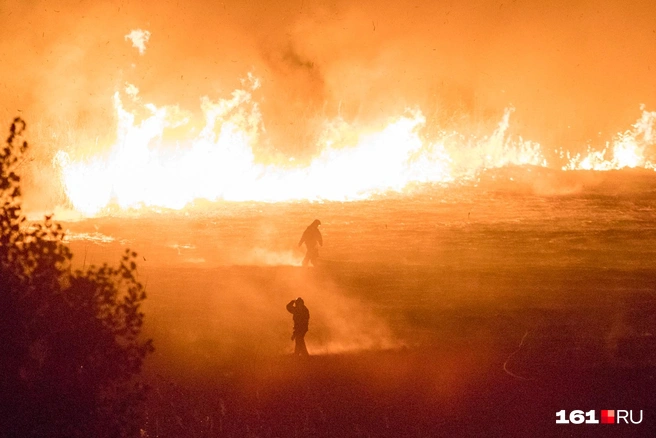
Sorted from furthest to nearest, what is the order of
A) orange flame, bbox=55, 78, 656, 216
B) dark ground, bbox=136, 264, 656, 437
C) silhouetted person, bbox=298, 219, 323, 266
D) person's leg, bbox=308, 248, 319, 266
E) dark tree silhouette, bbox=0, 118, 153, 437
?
orange flame, bbox=55, 78, 656, 216, person's leg, bbox=308, 248, 319, 266, silhouetted person, bbox=298, 219, 323, 266, dark ground, bbox=136, 264, 656, 437, dark tree silhouette, bbox=0, 118, 153, 437

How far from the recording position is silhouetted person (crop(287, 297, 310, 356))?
13.1m

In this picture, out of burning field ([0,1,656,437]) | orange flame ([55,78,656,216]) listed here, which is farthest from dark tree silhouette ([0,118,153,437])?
orange flame ([55,78,656,216])

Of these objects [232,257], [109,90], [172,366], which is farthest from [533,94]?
[172,366]

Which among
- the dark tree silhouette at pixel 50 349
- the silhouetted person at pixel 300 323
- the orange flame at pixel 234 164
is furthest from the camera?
the orange flame at pixel 234 164

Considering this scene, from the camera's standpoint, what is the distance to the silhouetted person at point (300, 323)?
13086mm

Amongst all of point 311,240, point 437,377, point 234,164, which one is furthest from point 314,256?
point 234,164

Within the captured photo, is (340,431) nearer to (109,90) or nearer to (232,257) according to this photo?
(232,257)

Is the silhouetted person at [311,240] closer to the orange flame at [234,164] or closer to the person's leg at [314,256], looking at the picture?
the person's leg at [314,256]

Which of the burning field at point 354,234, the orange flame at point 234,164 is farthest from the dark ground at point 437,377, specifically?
the orange flame at point 234,164

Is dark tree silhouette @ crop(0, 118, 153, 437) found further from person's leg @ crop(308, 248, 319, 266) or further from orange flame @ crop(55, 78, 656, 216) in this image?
orange flame @ crop(55, 78, 656, 216)

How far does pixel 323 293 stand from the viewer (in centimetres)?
1862

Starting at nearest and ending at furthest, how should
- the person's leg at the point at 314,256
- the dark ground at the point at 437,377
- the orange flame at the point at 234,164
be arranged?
the dark ground at the point at 437,377 → the person's leg at the point at 314,256 → the orange flame at the point at 234,164

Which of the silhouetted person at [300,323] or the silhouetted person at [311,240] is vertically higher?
the silhouetted person at [311,240]

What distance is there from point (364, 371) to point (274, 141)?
1304 inches
